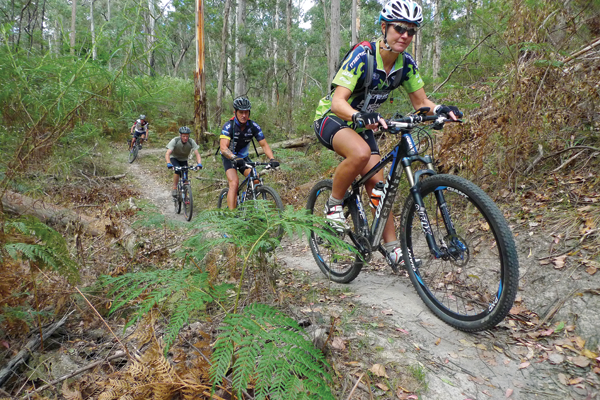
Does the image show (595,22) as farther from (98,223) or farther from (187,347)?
(98,223)

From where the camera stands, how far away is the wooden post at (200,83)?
42.3 ft

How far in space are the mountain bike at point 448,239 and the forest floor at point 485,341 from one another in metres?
0.21

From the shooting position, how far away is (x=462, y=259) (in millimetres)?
2381

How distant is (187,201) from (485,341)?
7.73 meters

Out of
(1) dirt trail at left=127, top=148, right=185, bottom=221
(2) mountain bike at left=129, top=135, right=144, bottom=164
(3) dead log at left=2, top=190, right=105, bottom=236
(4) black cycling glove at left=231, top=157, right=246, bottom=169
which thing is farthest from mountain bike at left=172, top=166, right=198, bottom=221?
(2) mountain bike at left=129, top=135, right=144, bottom=164

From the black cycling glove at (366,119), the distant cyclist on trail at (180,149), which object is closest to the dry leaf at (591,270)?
the black cycling glove at (366,119)

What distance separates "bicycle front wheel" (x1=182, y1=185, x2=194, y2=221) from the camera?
845cm

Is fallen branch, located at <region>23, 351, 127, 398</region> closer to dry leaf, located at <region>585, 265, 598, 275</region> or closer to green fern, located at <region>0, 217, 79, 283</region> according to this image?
green fern, located at <region>0, 217, 79, 283</region>

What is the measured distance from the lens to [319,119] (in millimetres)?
3408

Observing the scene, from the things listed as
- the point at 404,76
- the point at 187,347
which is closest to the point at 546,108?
the point at 404,76

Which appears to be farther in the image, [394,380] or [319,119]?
[319,119]

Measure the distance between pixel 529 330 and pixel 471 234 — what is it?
3.02ft

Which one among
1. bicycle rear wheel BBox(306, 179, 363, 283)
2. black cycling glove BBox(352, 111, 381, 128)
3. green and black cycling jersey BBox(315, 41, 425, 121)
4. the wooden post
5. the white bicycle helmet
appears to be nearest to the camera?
black cycling glove BBox(352, 111, 381, 128)

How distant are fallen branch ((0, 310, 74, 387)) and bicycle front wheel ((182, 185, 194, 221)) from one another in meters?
6.13
